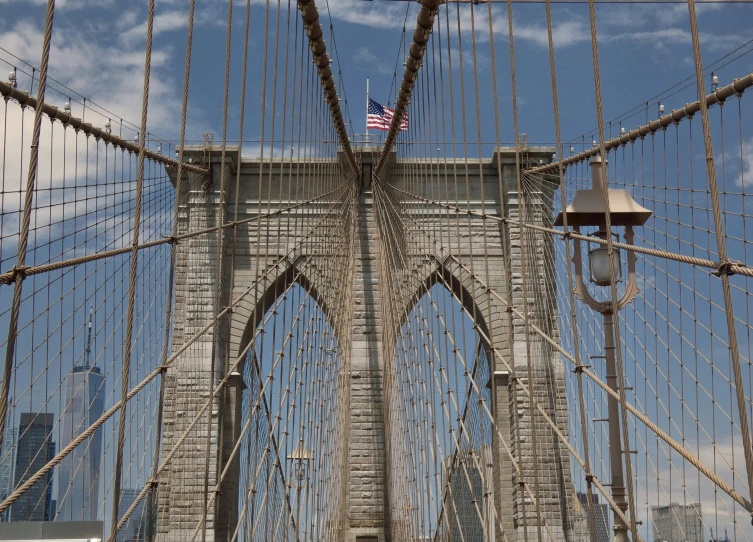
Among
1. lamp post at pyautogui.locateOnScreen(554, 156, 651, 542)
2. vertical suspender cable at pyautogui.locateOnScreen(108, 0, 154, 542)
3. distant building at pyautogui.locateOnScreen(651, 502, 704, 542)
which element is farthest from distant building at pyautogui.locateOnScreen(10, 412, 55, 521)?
distant building at pyautogui.locateOnScreen(651, 502, 704, 542)

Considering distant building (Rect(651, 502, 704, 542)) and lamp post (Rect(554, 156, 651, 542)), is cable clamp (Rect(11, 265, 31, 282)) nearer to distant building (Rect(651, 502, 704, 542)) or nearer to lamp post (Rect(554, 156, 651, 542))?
lamp post (Rect(554, 156, 651, 542))

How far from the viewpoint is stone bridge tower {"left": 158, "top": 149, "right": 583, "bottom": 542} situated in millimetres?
14211

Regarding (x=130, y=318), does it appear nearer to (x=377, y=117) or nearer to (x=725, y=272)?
(x=725, y=272)

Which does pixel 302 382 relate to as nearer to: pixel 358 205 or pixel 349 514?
pixel 349 514

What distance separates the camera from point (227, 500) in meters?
14.5

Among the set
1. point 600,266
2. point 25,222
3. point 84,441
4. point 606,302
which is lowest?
point 25,222

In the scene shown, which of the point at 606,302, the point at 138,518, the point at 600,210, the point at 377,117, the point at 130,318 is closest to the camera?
the point at 130,318

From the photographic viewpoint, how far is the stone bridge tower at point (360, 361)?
1421 centimetres

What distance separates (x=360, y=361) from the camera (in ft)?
50.0

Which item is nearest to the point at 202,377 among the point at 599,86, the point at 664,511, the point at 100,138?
the point at 100,138

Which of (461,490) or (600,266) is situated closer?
(600,266)

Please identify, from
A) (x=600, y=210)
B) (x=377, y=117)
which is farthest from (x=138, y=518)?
(x=600, y=210)

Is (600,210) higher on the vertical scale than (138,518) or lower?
higher

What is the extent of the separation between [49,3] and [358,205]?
12.5 meters
